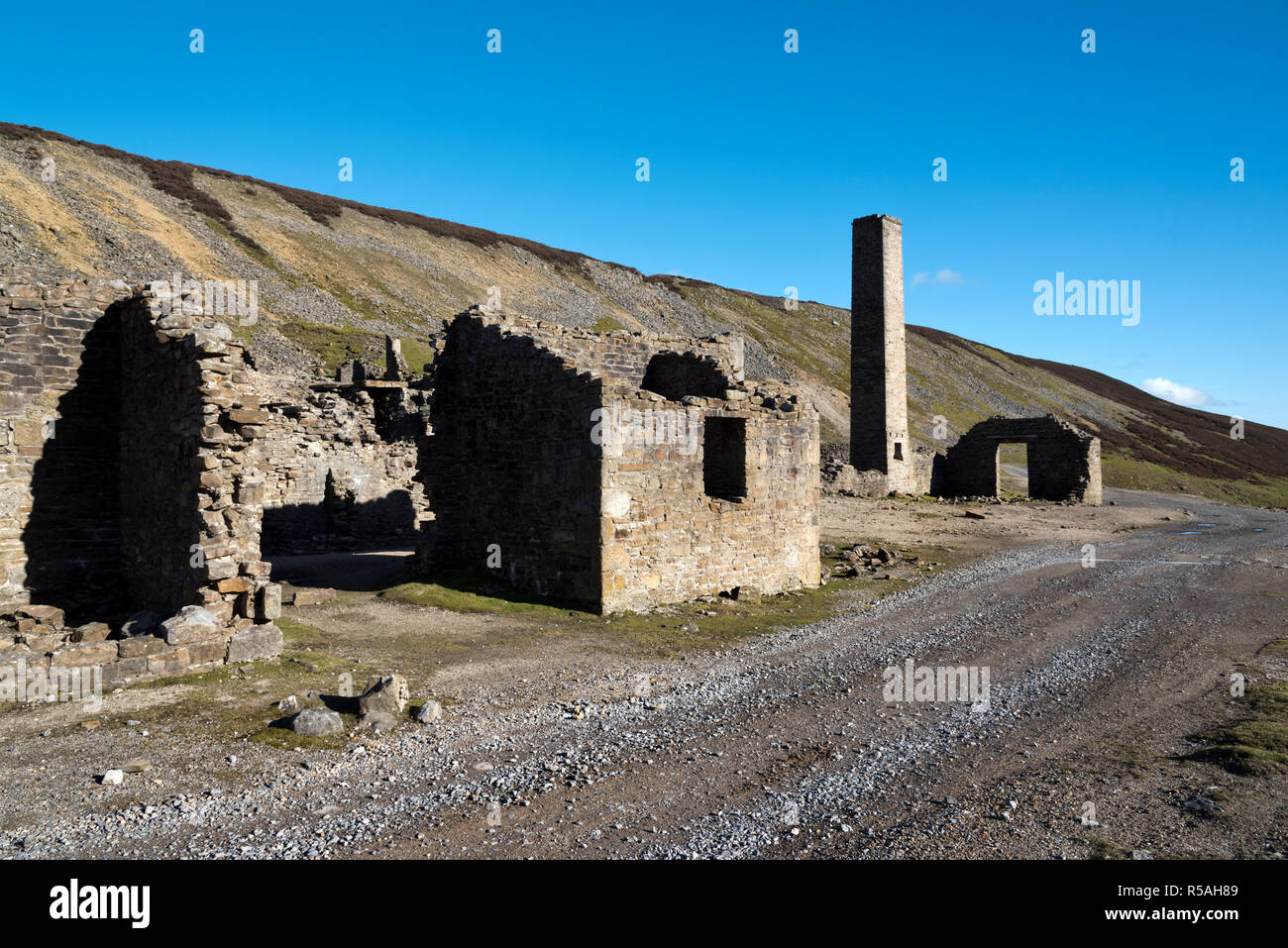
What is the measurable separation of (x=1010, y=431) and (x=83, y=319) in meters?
37.1

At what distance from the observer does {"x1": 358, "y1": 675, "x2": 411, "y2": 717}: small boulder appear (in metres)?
7.16

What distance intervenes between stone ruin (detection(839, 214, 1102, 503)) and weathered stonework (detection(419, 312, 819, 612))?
1866cm

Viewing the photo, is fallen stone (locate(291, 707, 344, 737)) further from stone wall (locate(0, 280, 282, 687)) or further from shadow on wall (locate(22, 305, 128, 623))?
shadow on wall (locate(22, 305, 128, 623))

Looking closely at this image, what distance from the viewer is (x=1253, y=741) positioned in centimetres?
643

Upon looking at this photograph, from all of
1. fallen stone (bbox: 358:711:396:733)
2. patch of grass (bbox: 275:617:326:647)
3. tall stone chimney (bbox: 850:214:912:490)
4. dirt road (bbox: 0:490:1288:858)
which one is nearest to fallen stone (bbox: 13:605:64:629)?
patch of grass (bbox: 275:617:326:647)

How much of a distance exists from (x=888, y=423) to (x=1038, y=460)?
8380 millimetres

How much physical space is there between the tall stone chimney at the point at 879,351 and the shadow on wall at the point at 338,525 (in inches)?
826

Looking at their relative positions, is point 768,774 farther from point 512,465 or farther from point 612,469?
point 512,465

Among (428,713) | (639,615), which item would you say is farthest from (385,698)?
(639,615)

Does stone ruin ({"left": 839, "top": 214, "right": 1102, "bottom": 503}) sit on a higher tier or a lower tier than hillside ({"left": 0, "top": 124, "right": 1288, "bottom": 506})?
lower

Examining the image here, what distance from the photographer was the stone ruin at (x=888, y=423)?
112 feet

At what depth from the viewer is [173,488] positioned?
1022cm

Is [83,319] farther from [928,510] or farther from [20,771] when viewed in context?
[928,510]

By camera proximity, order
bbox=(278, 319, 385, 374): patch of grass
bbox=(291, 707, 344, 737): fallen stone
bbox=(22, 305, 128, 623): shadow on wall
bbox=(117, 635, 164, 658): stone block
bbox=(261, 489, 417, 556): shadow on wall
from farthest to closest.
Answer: bbox=(278, 319, 385, 374): patch of grass → bbox=(261, 489, 417, 556): shadow on wall → bbox=(22, 305, 128, 623): shadow on wall → bbox=(117, 635, 164, 658): stone block → bbox=(291, 707, 344, 737): fallen stone
